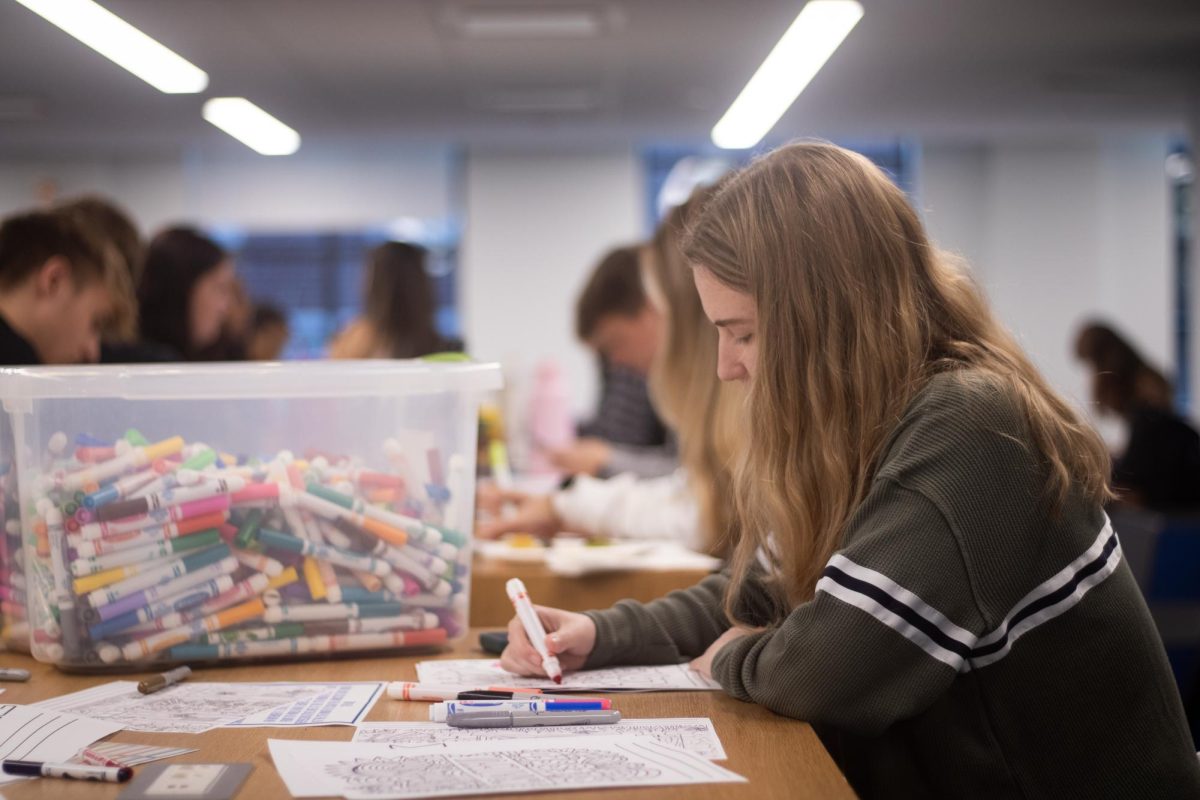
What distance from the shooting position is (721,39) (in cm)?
536

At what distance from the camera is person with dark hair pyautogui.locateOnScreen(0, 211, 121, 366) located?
2.30 meters

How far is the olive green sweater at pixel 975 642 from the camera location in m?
1.12

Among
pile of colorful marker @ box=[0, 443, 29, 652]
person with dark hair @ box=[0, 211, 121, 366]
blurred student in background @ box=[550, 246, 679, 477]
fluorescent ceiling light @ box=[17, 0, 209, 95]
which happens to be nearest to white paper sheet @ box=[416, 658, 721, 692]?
pile of colorful marker @ box=[0, 443, 29, 652]

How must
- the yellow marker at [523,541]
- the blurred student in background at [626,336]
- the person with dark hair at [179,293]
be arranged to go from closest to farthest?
the yellow marker at [523,541], the blurred student in background at [626,336], the person with dark hair at [179,293]

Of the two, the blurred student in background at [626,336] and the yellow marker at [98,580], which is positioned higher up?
the blurred student in background at [626,336]

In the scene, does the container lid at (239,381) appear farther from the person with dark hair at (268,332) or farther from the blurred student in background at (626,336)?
the person with dark hair at (268,332)

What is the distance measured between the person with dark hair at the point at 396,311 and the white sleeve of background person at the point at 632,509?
1.46 meters

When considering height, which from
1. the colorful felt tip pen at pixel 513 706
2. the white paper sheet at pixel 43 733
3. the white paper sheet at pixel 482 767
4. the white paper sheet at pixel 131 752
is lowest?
the white paper sheet at pixel 43 733

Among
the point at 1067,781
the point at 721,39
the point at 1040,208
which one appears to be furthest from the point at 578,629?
the point at 1040,208

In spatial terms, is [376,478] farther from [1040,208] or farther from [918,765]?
[1040,208]

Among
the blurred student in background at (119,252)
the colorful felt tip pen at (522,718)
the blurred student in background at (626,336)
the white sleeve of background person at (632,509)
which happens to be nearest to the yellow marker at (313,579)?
the colorful felt tip pen at (522,718)

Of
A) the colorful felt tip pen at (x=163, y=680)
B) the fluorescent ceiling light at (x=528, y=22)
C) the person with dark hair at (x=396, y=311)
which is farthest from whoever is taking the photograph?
the fluorescent ceiling light at (x=528, y=22)

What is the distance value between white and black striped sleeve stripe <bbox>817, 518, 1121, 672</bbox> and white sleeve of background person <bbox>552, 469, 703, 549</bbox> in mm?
1200

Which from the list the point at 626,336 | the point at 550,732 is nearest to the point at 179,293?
the point at 626,336
